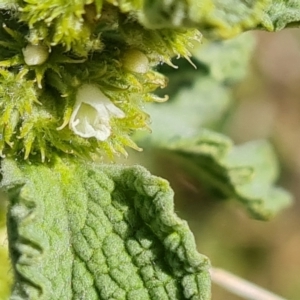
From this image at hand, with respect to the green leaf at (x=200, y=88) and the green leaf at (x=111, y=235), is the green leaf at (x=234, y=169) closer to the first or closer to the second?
the green leaf at (x=200, y=88)

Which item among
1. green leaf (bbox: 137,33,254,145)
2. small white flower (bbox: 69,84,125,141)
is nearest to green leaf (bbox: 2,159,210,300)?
small white flower (bbox: 69,84,125,141)

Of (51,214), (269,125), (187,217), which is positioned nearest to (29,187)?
(51,214)

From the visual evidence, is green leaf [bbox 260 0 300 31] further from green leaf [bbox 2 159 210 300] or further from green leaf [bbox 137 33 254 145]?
green leaf [bbox 137 33 254 145]

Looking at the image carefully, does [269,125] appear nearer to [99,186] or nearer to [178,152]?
[178,152]

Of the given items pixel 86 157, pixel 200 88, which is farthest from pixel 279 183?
pixel 86 157

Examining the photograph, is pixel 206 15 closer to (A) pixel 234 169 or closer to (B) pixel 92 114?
(B) pixel 92 114

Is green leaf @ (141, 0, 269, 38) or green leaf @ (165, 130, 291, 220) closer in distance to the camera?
green leaf @ (141, 0, 269, 38)
